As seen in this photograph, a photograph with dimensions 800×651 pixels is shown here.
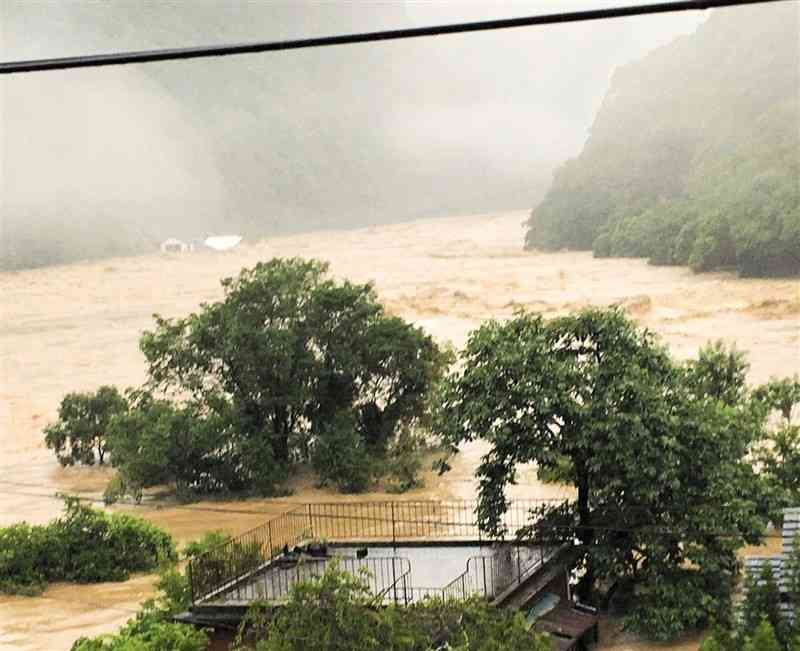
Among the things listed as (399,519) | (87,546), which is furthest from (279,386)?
(87,546)

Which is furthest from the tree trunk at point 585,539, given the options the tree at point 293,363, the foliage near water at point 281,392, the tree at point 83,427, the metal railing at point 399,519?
the tree at point 83,427

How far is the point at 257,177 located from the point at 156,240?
4833mm

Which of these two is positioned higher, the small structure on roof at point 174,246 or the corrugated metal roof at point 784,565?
the small structure on roof at point 174,246

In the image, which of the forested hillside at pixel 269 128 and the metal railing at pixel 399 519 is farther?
the forested hillside at pixel 269 128

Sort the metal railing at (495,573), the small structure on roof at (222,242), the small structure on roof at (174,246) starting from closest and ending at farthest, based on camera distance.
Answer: the metal railing at (495,573)
the small structure on roof at (222,242)
the small structure on roof at (174,246)

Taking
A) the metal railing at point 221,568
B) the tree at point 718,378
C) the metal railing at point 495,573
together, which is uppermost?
the tree at point 718,378

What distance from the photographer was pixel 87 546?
19.7 m

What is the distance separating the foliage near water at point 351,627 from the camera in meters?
8.70

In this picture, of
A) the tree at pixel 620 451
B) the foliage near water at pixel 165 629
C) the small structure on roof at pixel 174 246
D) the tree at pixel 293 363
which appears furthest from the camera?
the small structure on roof at pixel 174 246

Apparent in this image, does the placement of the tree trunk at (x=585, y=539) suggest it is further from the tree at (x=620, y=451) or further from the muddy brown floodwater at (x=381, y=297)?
the muddy brown floodwater at (x=381, y=297)

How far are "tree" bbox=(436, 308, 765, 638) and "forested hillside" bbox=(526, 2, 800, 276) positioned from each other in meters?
19.8

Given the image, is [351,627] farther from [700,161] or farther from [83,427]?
[700,161]

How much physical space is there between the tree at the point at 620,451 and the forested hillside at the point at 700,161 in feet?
65.1

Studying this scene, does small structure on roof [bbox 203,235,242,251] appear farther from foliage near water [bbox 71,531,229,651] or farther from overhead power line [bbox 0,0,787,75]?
overhead power line [bbox 0,0,787,75]
